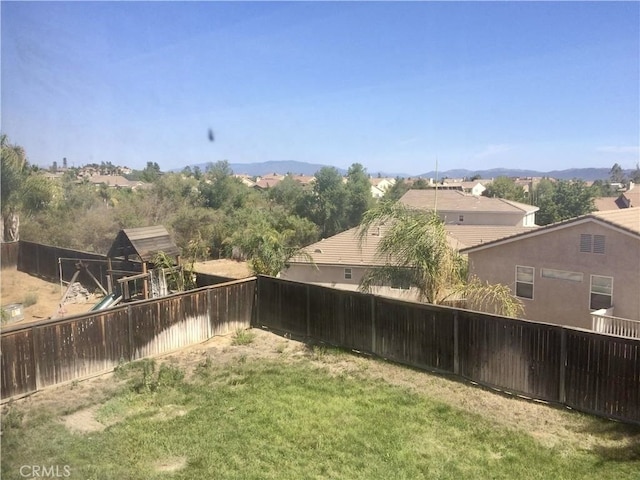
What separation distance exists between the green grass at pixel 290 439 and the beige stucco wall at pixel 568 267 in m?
6.88

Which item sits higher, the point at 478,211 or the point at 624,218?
the point at 478,211

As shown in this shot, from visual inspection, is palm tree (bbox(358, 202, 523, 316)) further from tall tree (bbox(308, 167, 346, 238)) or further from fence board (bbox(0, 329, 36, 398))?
tall tree (bbox(308, 167, 346, 238))

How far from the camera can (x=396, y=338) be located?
927cm

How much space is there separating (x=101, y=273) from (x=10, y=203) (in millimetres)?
12744

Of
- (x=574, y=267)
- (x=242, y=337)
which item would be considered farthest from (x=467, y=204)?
(x=242, y=337)

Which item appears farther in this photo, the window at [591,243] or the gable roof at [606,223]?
the window at [591,243]

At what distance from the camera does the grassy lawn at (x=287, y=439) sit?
4.86 meters

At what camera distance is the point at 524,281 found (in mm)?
14141

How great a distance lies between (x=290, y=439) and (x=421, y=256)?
511cm

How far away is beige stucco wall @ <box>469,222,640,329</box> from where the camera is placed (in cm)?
1219

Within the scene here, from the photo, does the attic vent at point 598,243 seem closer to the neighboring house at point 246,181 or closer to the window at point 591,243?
the window at point 591,243

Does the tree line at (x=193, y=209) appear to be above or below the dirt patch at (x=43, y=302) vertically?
above

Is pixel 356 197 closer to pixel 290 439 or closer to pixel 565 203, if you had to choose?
pixel 565 203

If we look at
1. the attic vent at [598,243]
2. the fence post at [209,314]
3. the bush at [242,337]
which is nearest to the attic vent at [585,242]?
the attic vent at [598,243]
